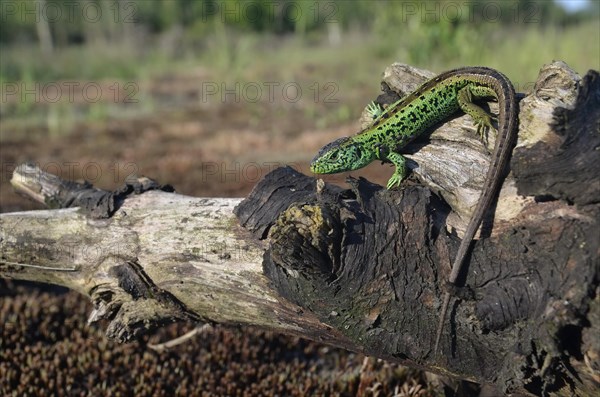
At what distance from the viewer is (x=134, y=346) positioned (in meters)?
5.91

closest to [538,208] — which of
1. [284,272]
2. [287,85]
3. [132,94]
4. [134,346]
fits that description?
[284,272]

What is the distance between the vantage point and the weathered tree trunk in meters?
2.84

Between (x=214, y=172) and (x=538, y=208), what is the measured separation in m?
9.60

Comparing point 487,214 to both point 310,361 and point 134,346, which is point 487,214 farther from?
point 134,346

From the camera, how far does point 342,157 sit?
4430 millimetres

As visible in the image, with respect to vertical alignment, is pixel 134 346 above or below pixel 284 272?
below

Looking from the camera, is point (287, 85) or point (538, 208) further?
point (287, 85)

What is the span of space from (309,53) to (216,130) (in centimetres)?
2386

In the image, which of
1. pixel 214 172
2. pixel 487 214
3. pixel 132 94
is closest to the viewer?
pixel 487 214
